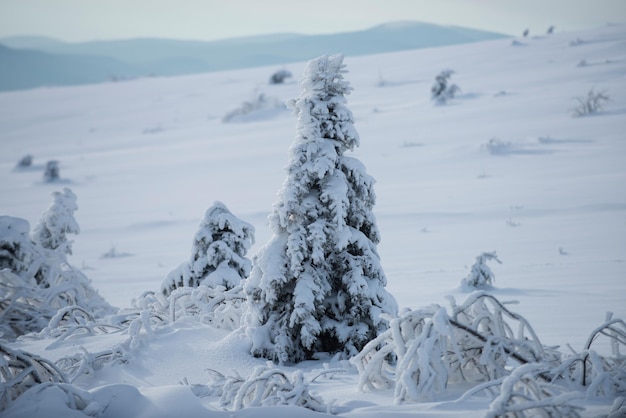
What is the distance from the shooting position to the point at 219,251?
25.5 feet

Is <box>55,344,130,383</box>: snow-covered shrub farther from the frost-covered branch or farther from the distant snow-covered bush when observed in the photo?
the distant snow-covered bush

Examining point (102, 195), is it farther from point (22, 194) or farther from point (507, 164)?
point (507, 164)

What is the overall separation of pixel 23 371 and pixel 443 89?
30594 mm

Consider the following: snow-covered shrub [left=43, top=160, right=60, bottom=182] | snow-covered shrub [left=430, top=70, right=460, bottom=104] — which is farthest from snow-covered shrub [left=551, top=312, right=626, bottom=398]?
snow-covered shrub [left=430, top=70, right=460, bottom=104]

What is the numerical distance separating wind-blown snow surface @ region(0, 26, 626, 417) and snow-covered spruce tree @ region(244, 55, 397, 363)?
0.97 feet

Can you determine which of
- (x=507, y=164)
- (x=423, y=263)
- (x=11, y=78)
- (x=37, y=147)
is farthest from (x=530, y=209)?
(x=11, y=78)

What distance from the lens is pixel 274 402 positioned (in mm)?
3510

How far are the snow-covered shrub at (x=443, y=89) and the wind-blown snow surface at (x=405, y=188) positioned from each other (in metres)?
0.63

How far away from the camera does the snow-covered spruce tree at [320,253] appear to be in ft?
18.2

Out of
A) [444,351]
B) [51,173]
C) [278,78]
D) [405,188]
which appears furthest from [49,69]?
[444,351]

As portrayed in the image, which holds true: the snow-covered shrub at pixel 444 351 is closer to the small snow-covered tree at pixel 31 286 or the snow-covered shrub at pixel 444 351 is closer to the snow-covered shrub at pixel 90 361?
the snow-covered shrub at pixel 90 361

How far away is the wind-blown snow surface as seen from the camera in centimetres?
561

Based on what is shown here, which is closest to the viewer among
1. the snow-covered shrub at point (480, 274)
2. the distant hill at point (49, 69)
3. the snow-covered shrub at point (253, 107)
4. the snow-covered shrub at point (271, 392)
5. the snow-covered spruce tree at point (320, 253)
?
the snow-covered shrub at point (271, 392)

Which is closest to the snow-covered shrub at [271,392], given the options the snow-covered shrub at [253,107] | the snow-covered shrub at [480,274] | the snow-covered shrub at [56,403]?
the snow-covered shrub at [56,403]
